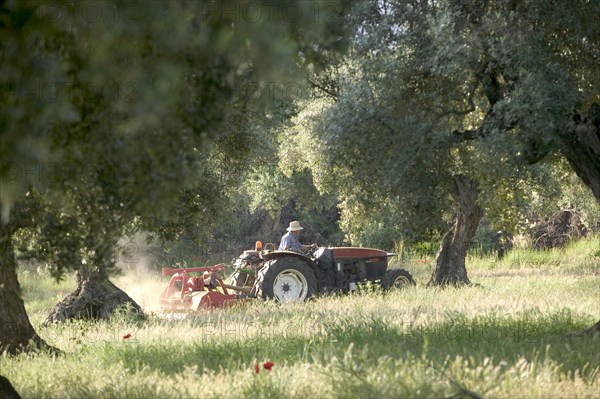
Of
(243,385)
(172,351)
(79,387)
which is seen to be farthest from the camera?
(172,351)

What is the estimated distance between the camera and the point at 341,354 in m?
8.20

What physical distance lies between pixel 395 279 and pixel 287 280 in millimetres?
2958

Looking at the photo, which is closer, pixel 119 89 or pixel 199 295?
pixel 119 89

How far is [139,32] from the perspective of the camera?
5.06 meters

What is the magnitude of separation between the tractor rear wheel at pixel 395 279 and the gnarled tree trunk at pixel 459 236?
132 cm

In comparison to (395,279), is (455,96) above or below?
above

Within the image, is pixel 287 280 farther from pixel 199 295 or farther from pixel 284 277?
pixel 199 295

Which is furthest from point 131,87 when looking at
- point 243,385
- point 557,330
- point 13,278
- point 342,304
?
point 342,304

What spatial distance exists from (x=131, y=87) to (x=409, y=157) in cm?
624

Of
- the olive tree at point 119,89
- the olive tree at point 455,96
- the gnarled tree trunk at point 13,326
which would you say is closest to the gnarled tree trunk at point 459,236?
the olive tree at point 455,96

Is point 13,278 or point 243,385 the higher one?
point 13,278

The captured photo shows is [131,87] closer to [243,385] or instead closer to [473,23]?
[243,385]

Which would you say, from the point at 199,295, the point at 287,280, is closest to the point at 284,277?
the point at 287,280

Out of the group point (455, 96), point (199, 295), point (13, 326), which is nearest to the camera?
point (13, 326)
